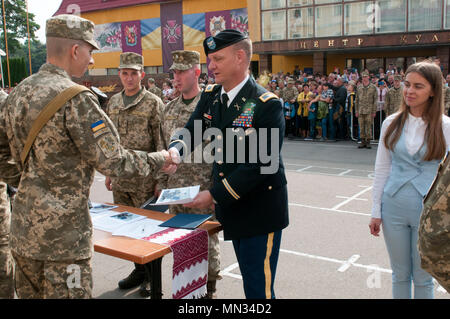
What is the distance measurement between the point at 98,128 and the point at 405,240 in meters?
2.10

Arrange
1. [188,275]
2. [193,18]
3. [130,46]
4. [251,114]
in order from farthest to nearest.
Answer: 1. [130,46]
2. [193,18]
3. [188,275]
4. [251,114]

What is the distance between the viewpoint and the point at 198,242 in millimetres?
2922

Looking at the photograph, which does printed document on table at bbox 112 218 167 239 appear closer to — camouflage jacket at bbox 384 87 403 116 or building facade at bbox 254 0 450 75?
camouflage jacket at bbox 384 87 403 116

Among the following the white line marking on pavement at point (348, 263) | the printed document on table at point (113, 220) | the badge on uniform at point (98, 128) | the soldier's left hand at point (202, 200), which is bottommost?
the white line marking on pavement at point (348, 263)

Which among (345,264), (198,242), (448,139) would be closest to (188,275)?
(198,242)

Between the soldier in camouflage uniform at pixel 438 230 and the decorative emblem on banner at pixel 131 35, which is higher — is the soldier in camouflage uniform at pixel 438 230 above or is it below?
below

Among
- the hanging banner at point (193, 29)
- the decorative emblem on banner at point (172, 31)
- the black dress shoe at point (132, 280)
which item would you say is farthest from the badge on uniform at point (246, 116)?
the decorative emblem on banner at point (172, 31)

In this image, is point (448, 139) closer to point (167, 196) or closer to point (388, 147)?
point (388, 147)

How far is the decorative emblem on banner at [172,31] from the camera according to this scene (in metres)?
33.0

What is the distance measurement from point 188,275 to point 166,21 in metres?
33.0

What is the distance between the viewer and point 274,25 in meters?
25.2

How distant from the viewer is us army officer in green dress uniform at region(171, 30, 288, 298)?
105 inches

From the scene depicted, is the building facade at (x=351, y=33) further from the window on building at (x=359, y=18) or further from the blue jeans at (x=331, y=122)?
the blue jeans at (x=331, y=122)

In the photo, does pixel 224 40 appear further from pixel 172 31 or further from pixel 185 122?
pixel 172 31
